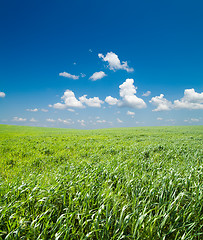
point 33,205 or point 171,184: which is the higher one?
point 171,184

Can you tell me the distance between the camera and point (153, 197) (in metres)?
3.37

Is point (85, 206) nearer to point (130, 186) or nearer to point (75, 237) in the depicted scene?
point (75, 237)

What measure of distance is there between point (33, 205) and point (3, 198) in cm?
84

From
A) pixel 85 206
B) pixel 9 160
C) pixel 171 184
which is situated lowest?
pixel 9 160

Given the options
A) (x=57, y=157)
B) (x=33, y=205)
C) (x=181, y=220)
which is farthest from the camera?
(x=57, y=157)

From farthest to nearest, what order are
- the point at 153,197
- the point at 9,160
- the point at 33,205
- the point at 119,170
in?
the point at 9,160 < the point at 119,170 < the point at 153,197 < the point at 33,205

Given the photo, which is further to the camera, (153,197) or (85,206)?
(153,197)

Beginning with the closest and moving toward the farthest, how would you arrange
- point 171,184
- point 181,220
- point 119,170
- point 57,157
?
point 181,220, point 171,184, point 119,170, point 57,157

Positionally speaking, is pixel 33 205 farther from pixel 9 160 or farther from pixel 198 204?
pixel 9 160

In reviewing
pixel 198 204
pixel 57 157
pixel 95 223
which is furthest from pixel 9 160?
pixel 198 204

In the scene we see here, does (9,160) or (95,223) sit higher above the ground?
(95,223)

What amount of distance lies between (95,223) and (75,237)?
1.35 feet

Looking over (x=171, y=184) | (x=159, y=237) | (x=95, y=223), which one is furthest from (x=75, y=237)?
(x=171, y=184)

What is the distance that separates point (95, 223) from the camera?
246 centimetres
